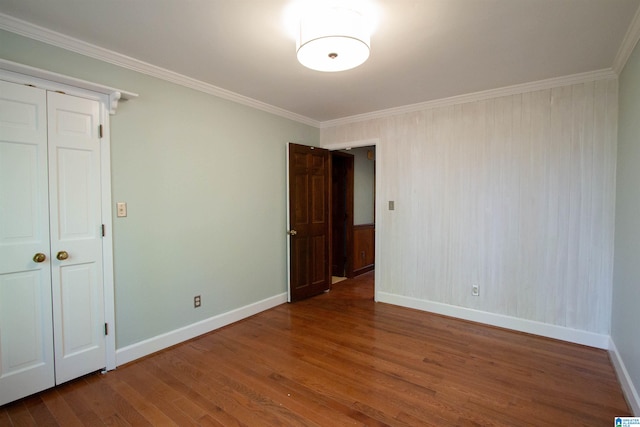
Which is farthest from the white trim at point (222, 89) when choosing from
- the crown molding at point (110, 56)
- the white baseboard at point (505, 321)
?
the white baseboard at point (505, 321)

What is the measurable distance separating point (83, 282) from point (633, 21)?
4.24 metres

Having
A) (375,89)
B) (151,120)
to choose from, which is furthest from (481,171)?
(151,120)

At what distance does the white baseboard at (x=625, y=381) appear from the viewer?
74.8 inches

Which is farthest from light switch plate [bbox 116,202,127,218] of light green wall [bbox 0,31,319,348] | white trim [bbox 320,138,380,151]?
white trim [bbox 320,138,380,151]

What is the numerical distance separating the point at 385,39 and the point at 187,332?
313 centimetres

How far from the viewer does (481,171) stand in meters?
3.36

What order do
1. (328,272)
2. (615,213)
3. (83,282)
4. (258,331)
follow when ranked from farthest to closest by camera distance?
(328,272)
(258,331)
(615,213)
(83,282)

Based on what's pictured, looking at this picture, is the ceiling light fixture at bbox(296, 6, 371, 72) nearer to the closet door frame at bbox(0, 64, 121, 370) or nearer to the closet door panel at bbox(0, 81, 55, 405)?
the closet door frame at bbox(0, 64, 121, 370)

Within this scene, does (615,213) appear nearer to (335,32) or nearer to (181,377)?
(335,32)

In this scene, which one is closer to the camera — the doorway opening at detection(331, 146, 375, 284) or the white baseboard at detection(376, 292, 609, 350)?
the white baseboard at detection(376, 292, 609, 350)

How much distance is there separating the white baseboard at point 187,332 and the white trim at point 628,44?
405 centimetres

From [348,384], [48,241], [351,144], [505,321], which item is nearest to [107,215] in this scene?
[48,241]

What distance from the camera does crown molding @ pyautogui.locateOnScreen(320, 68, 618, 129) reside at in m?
2.77

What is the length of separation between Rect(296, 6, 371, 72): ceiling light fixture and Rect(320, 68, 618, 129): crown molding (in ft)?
6.12
